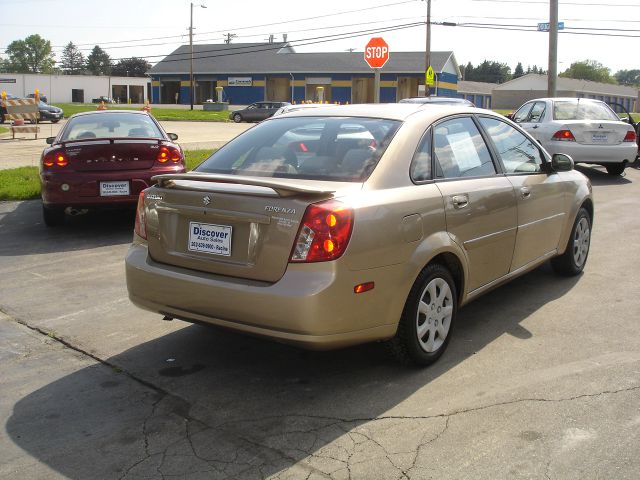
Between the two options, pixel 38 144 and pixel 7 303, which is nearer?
pixel 7 303

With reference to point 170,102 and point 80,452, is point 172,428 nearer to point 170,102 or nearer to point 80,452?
point 80,452

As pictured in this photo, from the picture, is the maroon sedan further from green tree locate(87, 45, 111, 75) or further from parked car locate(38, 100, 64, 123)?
green tree locate(87, 45, 111, 75)

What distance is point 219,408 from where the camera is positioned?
374 cm

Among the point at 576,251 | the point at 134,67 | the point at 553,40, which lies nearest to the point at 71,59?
the point at 134,67

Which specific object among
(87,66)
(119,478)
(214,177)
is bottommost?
(119,478)

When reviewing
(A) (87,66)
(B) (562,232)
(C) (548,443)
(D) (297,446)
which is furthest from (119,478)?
(A) (87,66)

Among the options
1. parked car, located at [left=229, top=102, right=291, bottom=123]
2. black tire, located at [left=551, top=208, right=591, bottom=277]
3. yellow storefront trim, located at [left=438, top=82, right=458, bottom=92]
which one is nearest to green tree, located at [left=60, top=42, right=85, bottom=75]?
yellow storefront trim, located at [left=438, top=82, right=458, bottom=92]

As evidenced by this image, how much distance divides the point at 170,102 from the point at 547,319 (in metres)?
78.2

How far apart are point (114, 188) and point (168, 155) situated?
31.1 inches

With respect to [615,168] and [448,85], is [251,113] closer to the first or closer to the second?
[615,168]

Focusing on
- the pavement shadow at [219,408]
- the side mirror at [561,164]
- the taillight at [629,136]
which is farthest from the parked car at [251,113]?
the pavement shadow at [219,408]

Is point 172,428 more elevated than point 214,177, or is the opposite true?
point 214,177

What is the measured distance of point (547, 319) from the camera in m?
5.28

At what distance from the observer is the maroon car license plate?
8.14m
